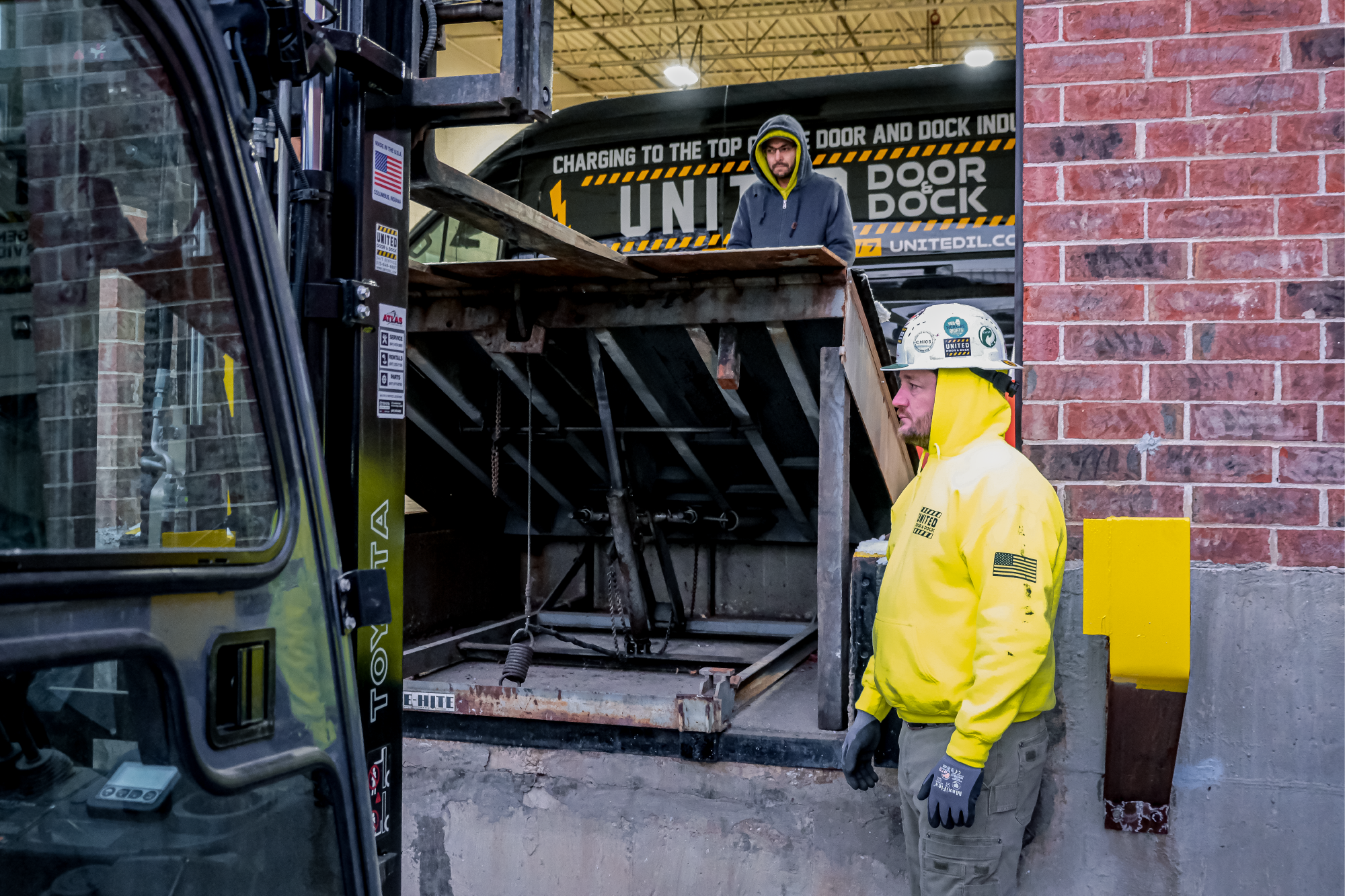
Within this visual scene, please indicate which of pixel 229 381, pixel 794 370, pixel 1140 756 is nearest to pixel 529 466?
pixel 794 370

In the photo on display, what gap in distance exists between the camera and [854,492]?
5297 mm

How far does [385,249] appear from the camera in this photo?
2643mm

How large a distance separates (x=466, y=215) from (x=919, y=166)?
3897mm

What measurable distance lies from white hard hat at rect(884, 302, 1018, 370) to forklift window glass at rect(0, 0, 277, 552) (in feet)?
6.59

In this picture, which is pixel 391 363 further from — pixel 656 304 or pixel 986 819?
pixel 986 819

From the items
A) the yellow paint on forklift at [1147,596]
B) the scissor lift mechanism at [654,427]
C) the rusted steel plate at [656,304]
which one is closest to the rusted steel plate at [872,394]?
the scissor lift mechanism at [654,427]

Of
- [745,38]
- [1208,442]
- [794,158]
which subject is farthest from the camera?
[745,38]

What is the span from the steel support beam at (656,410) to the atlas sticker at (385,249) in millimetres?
1720

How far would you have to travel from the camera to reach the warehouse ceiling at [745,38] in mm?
16500

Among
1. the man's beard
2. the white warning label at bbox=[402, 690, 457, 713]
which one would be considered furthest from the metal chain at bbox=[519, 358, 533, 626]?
the man's beard

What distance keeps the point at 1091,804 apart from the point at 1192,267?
5.40ft

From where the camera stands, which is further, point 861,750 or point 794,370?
point 794,370

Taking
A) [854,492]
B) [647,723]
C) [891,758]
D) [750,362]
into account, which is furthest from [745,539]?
[891,758]

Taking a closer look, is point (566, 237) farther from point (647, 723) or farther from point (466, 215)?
point (647, 723)
